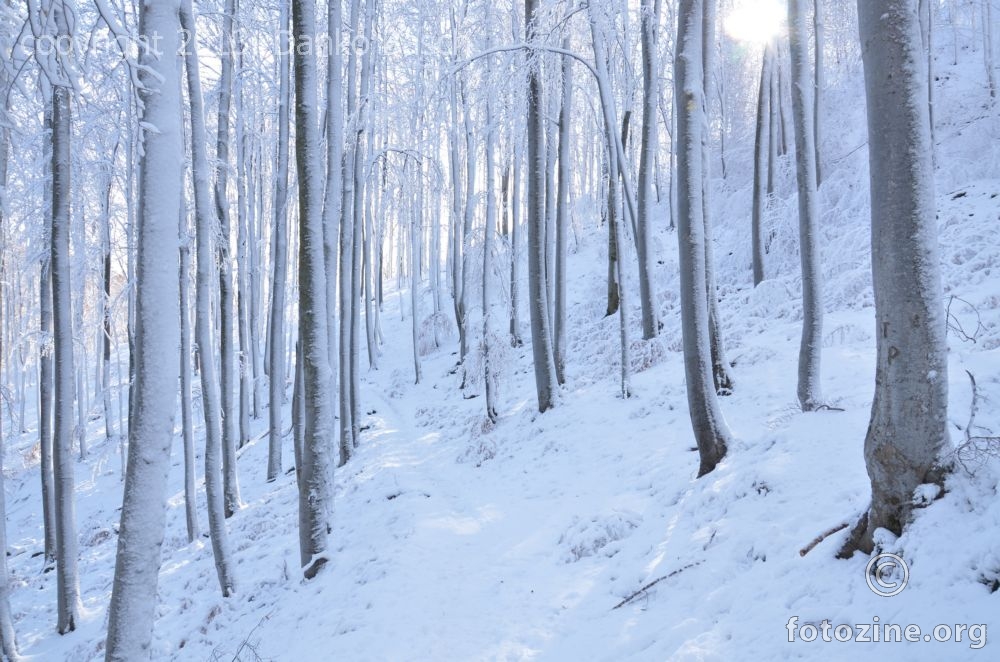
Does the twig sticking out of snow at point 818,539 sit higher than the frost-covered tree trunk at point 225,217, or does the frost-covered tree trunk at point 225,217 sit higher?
the frost-covered tree trunk at point 225,217

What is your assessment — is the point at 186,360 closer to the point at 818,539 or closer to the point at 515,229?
the point at 818,539

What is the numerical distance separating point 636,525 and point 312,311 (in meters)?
4.08

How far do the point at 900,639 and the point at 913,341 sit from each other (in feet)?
4.55

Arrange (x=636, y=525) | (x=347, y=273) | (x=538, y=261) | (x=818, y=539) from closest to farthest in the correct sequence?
(x=818, y=539) < (x=636, y=525) < (x=538, y=261) < (x=347, y=273)

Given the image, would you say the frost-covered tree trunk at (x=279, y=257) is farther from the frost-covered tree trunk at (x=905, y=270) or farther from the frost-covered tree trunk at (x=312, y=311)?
the frost-covered tree trunk at (x=905, y=270)

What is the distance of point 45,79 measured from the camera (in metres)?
2.88

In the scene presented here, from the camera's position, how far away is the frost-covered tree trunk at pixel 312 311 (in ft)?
19.4

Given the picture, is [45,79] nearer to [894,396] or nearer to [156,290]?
[156,290]

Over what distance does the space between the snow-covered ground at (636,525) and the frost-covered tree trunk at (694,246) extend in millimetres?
352

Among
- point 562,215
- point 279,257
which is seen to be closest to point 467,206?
point 562,215

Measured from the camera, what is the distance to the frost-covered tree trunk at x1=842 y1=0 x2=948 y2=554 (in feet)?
9.09

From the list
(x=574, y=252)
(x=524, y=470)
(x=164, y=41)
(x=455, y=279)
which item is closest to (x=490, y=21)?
(x=455, y=279)

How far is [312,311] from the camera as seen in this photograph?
6.12 meters

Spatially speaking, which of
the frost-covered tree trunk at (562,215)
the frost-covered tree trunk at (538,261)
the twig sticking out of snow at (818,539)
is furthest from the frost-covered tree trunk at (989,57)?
the twig sticking out of snow at (818,539)
